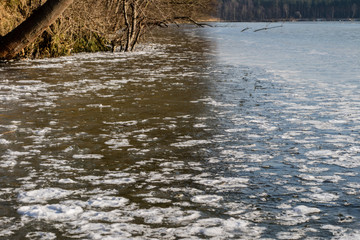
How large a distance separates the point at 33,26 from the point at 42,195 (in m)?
12.1

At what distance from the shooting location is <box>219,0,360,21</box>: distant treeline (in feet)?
523

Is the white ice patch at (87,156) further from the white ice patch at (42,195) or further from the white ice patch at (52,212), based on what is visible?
the white ice patch at (52,212)

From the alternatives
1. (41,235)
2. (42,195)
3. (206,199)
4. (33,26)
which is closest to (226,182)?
(206,199)

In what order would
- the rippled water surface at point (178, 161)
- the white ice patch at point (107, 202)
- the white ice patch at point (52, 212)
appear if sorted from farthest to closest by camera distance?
the white ice patch at point (107, 202)
the white ice patch at point (52, 212)
the rippled water surface at point (178, 161)

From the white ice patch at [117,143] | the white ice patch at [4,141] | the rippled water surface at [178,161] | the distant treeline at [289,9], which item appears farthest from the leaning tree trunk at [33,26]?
the distant treeline at [289,9]

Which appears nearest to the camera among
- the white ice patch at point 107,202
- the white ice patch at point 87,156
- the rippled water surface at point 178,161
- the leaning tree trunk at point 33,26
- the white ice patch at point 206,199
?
the rippled water surface at point 178,161

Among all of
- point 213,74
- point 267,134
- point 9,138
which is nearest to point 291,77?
point 213,74

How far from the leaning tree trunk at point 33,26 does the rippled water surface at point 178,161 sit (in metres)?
2.38

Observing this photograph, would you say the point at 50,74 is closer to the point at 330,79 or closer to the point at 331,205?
the point at 330,79

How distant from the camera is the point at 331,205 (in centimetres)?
576

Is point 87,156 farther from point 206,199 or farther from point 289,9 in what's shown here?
point 289,9

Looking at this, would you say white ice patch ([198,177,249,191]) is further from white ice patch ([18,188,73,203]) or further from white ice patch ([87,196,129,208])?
white ice patch ([18,188,73,203])

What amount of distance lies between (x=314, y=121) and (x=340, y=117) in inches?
27.2

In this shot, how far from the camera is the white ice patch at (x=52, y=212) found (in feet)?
17.6
